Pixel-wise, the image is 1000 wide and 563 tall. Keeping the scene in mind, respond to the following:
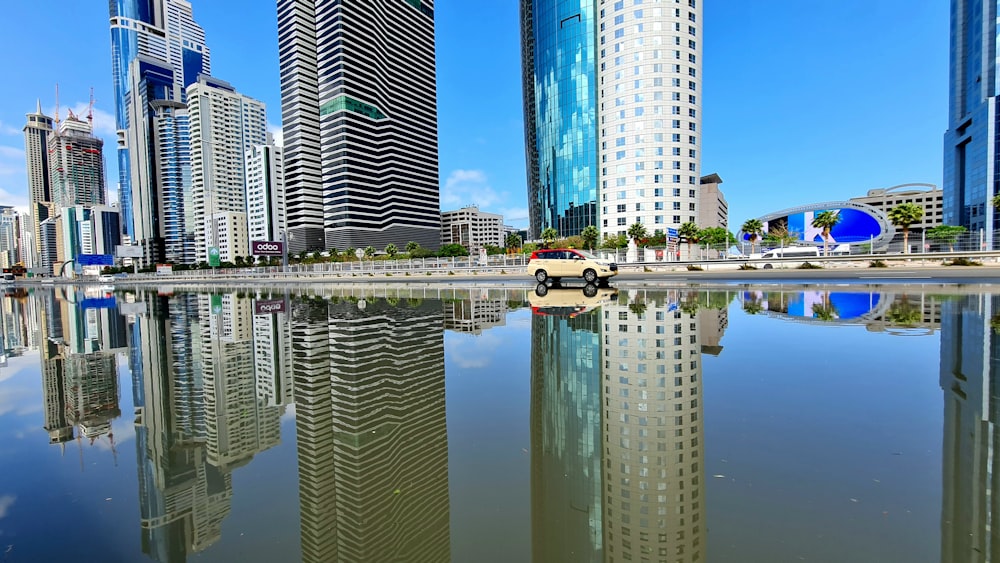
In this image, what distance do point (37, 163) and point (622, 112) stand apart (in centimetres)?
26915

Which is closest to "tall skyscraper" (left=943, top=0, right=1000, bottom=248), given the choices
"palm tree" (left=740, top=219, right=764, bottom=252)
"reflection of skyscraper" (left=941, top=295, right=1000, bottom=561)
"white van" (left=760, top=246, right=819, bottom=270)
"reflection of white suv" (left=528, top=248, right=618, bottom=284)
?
"palm tree" (left=740, top=219, right=764, bottom=252)

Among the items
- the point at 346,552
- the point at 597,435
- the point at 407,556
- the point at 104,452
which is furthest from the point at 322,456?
the point at 597,435

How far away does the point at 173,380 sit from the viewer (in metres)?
6.45

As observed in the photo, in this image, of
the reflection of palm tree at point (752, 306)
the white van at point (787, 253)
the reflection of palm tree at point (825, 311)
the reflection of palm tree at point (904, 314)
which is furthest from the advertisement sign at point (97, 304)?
the white van at point (787, 253)

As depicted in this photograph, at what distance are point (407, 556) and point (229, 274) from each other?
81.3m

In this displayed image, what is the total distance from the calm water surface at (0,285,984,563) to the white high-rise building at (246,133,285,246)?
162 m

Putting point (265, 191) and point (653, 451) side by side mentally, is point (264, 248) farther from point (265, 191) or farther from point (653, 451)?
point (653, 451)

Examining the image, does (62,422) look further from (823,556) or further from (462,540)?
(823,556)

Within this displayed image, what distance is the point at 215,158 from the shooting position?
5896 inches

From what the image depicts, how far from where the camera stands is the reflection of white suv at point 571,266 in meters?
21.7

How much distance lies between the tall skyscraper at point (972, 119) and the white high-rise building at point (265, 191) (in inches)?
7033

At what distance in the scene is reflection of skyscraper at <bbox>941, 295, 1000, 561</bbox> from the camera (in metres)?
2.28

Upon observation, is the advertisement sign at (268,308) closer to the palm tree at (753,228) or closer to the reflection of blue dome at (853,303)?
the reflection of blue dome at (853,303)

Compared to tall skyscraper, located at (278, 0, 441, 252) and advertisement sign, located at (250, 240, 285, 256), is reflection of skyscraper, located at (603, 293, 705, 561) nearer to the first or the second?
advertisement sign, located at (250, 240, 285, 256)
